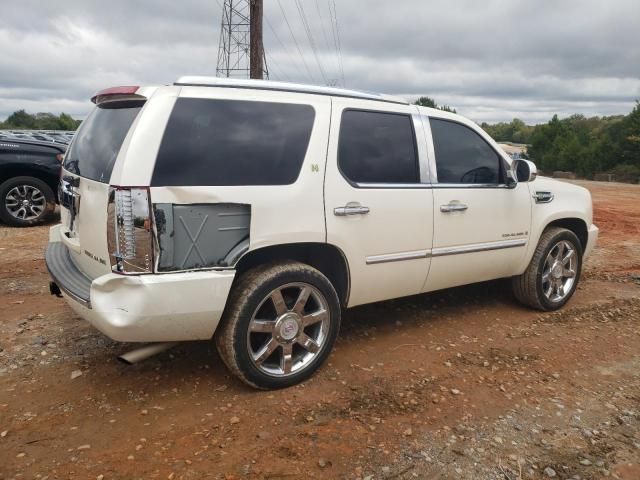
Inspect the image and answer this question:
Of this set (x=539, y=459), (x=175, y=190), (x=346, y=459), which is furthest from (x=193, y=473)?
(x=539, y=459)

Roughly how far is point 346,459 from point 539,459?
0.99 metres

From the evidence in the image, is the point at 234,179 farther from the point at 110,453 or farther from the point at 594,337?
the point at 594,337

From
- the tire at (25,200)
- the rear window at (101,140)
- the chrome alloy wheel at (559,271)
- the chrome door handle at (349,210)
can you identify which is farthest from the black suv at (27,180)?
the chrome alloy wheel at (559,271)

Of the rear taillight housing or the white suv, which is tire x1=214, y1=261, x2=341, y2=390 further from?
the rear taillight housing

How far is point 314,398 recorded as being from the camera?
10.7 feet

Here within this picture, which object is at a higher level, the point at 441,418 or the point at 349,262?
the point at 349,262

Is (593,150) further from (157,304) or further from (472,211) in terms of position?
(157,304)

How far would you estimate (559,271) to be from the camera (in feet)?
16.3

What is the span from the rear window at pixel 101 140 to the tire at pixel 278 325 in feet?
3.38

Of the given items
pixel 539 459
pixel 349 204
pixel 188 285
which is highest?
pixel 349 204

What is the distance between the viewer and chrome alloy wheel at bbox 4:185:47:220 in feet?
26.6

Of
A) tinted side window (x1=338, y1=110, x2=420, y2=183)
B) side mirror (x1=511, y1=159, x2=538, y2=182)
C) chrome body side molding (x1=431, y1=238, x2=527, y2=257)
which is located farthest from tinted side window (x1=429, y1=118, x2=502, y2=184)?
chrome body side molding (x1=431, y1=238, x2=527, y2=257)

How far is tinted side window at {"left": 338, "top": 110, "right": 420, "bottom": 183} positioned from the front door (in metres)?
0.23

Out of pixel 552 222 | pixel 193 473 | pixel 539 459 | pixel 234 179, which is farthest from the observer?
pixel 552 222
